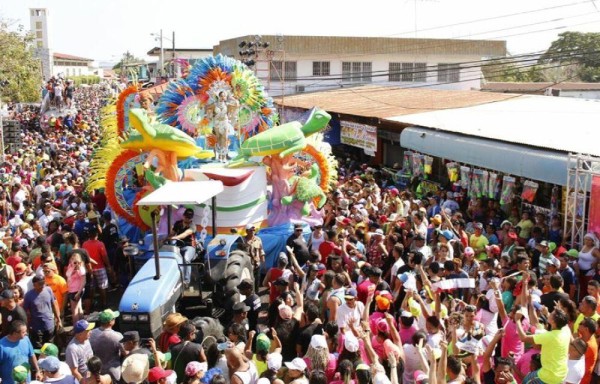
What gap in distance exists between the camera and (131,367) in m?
5.29

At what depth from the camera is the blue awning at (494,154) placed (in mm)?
11273

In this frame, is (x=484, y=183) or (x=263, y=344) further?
(x=484, y=183)

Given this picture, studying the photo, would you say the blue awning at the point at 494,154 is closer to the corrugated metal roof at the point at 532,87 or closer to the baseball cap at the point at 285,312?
the baseball cap at the point at 285,312

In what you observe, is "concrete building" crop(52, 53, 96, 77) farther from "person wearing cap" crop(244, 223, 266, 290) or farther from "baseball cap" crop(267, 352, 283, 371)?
"baseball cap" crop(267, 352, 283, 371)

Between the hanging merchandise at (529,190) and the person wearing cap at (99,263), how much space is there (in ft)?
24.9

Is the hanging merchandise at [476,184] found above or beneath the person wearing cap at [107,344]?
above

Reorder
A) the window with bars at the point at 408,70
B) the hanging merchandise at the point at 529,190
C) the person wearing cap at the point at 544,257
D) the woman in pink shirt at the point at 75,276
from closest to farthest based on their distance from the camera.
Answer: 1. the person wearing cap at the point at 544,257
2. the woman in pink shirt at the point at 75,276
3. the hanging merchandise at the point at 529,190
4. the window with bars at the point at 408,70

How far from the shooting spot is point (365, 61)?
41.1 metres

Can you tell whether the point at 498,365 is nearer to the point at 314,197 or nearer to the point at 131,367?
the point at 131,367

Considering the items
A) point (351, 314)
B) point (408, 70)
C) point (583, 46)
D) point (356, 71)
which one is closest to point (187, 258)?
point (351, 314)

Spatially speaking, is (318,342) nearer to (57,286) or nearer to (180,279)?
(180,279)

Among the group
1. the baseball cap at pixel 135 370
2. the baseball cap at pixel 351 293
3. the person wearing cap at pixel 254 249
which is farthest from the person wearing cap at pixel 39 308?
the baseball cap at pixel 351 293

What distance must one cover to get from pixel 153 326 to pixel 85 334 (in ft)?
4.50

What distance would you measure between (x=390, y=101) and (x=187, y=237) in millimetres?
14676
